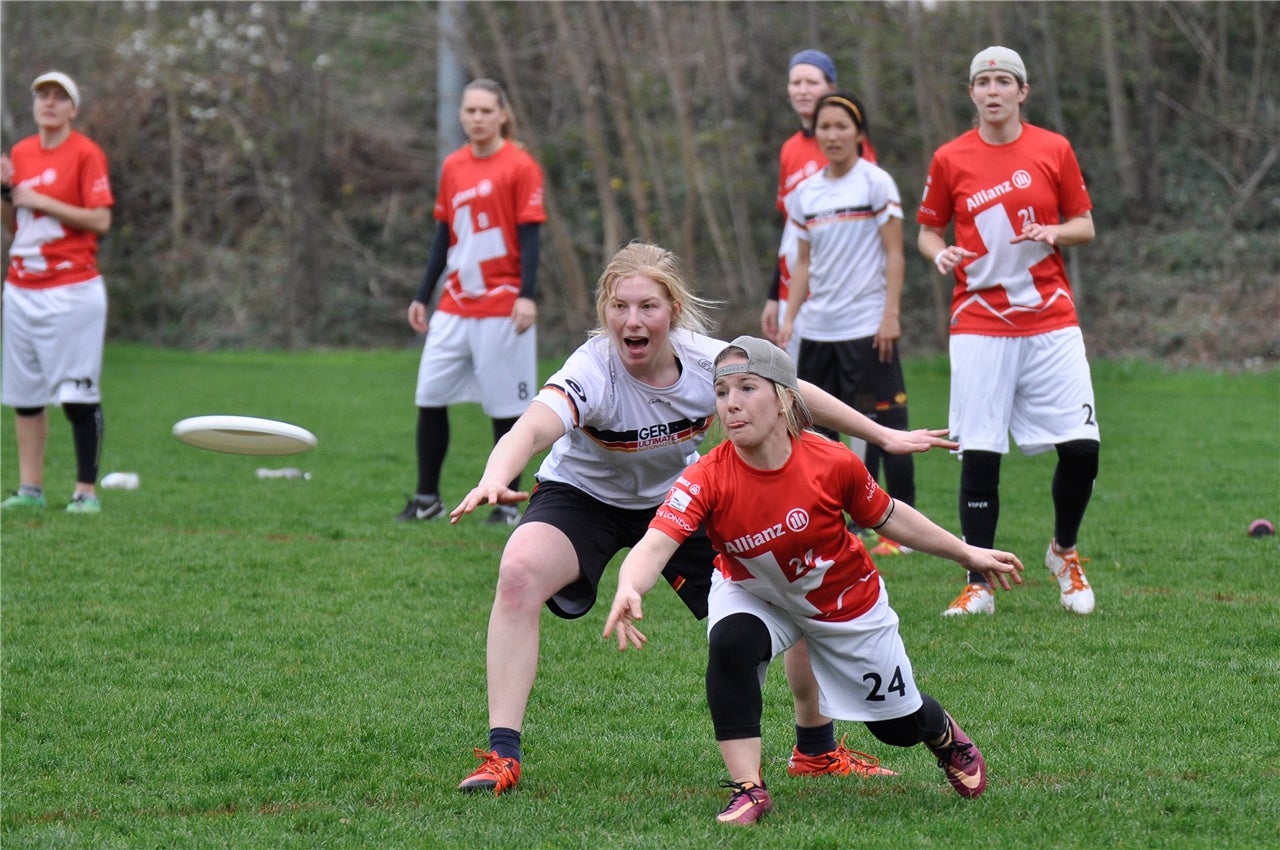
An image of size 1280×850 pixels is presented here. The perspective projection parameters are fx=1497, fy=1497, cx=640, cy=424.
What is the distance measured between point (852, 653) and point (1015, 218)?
293cm

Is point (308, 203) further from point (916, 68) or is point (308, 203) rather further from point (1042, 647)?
point (1042, 647)

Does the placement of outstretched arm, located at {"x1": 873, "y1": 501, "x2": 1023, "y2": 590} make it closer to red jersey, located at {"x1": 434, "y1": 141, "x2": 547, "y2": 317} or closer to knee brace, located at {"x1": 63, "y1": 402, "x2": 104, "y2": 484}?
red jersey, located at {"x1": 434, "y1": 141, "x2": 547, "y2": 317}

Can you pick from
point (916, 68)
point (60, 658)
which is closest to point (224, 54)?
point (916, 68)

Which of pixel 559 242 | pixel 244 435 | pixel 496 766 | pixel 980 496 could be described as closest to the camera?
pixel 496 766

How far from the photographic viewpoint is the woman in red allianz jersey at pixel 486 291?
855 centimetres

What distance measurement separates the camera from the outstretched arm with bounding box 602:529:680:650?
3.47 meters

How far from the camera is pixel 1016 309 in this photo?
20.8 feet

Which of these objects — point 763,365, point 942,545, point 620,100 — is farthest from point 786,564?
point 620,100

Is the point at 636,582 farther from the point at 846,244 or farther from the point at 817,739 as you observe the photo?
the point at 846,244

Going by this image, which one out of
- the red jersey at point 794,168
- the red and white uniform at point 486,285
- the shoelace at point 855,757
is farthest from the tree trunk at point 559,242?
the shoelace at point 855,757

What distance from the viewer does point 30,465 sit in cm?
891

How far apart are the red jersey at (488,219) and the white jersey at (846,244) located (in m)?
1.65

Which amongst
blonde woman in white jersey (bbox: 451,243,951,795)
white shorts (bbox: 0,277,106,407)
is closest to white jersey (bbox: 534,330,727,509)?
blonde woman in white jersey (bbox: 451,243,951,795)

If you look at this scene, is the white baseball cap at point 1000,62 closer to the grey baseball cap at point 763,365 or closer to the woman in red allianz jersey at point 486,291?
the grey baseball cap at point 763,365
